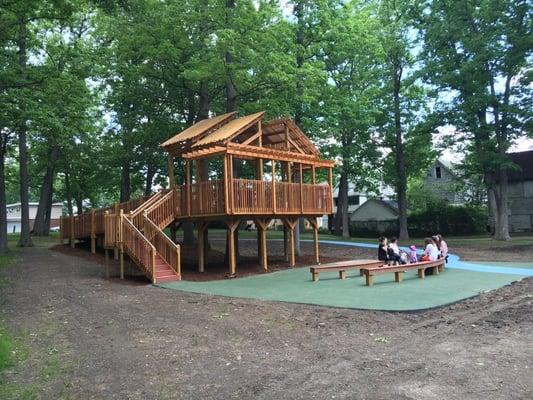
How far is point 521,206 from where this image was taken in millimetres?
45094

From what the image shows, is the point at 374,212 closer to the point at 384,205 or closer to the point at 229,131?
the point at 384,205

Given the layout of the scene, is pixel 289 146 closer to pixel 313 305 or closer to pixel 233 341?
pixel 313 305

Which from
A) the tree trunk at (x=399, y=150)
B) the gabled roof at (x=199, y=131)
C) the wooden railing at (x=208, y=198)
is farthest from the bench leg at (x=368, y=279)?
the tree trunk at (x=399, y=150)

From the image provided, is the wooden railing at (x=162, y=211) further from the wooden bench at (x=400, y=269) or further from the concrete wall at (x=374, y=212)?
the concrete wall at (x=374, y=212)

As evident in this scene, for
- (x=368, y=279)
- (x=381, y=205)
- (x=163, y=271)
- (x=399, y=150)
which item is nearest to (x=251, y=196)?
(x=163, y=271)

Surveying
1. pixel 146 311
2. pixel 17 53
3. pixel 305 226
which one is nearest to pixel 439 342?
pixel 146 311

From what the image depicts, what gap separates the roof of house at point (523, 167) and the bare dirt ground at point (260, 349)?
124ft

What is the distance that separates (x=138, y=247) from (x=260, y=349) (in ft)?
29.2

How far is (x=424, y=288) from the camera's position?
40.1 feet

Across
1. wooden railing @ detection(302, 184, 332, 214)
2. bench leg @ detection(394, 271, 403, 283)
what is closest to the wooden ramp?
wooden railing @ detection(302, 184, 332, 214)

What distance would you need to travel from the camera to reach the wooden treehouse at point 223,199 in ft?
50.5

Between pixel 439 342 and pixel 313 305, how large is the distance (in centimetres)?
354

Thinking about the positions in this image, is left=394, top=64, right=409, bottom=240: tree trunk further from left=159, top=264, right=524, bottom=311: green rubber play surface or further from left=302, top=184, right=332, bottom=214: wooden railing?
left=159, top=264, right=524, bottom=311: green rubber play surface

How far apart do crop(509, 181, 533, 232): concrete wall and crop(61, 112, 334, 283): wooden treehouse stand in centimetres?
3227
